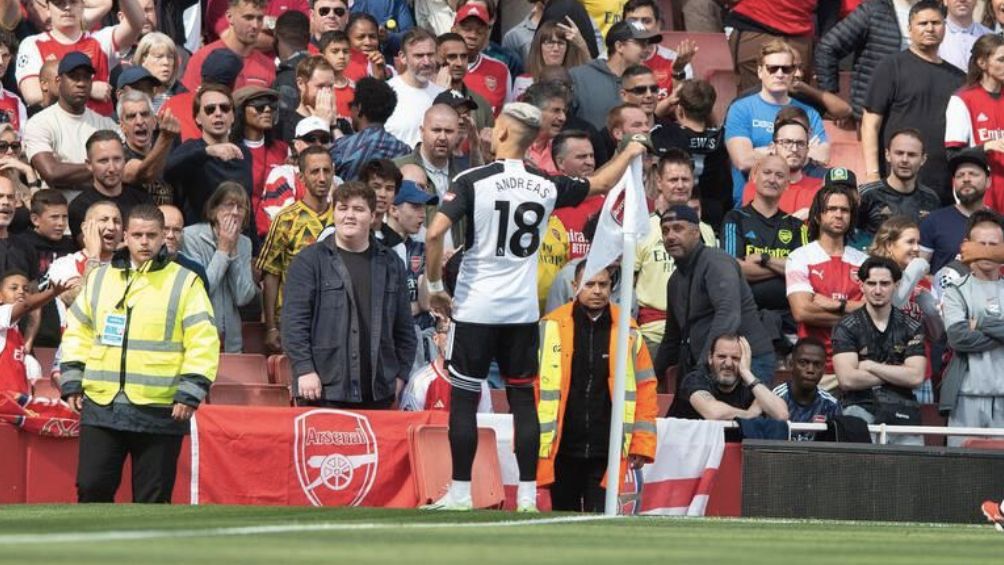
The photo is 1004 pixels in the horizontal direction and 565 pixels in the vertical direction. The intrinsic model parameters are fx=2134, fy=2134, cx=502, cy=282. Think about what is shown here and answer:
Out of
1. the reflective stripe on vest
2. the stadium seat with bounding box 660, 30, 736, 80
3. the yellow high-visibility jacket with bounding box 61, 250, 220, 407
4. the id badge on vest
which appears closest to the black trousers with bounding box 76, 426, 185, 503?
the yellow high-visibility jacket with bounding box 61, 250, 220, 407

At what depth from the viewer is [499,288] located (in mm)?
11188

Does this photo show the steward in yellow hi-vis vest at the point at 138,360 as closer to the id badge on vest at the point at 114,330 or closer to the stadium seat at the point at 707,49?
the id badge on vest at the point at 114,330

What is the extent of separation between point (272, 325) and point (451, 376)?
3334 millimetres

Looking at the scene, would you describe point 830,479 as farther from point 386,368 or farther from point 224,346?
point 224,346

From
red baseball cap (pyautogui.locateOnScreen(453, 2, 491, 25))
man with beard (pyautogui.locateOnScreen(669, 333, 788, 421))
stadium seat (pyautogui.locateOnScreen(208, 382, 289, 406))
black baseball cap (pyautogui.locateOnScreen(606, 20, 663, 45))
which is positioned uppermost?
red baseball cap (pyautogui.locateOnScreen(453, 2, 491, 25))

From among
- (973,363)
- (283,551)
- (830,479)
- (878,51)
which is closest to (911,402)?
(973,363)

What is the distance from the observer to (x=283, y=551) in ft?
23.5

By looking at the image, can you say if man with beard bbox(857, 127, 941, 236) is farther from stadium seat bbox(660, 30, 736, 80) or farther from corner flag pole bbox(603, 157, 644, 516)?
corner flag pole bbox(603, 157, 644, 516)

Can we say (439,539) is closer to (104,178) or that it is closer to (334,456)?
(334,456)

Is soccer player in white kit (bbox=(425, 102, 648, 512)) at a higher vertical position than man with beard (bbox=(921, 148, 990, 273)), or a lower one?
lower

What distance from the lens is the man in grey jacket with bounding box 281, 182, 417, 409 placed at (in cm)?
1274

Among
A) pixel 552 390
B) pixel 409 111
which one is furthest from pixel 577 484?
pixel 409 111

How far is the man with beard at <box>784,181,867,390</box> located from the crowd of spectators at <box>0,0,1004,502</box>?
21 millimetres

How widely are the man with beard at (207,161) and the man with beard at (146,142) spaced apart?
0.12 meters
